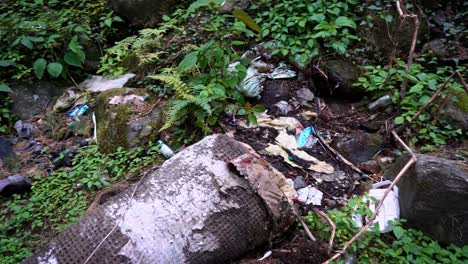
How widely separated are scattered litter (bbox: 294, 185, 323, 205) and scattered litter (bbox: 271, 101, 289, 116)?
966mm

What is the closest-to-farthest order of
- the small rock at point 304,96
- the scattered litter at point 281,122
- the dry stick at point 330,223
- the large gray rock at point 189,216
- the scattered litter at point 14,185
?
1. the large gray rock at point 189,216
2. the dry stick at point 330,223
3. the scattered litter at point 14,185
4. the scattered litter at point 281,122
5. the small rock at point 304,96

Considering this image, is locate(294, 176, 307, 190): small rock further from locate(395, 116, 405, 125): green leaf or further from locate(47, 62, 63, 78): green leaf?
locate(47, 62, 63, 78): green leaf

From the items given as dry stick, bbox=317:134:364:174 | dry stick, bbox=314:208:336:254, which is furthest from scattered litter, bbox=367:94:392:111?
dry stick, bbox=314:208:336:254

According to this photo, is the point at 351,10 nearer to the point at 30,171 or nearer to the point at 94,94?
the point at 94,94

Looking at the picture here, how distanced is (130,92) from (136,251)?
2.37 meters

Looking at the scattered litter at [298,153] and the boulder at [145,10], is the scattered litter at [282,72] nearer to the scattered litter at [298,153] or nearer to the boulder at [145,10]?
the scattered litter at [298,153]

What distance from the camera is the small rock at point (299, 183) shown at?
3000mm

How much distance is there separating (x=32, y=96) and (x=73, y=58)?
27.6 inches

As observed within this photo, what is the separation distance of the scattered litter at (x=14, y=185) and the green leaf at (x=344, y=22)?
136 inches

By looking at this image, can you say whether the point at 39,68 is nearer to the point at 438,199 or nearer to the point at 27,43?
the point at 27,43

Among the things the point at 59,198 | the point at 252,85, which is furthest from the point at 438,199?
the point at 59,198

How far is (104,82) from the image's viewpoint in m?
4.64

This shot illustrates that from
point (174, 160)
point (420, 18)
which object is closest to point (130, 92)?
point (174, 160)

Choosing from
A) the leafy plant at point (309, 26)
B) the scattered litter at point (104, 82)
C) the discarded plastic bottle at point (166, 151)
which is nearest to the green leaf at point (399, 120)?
the leafy plant at point (309, 26)
